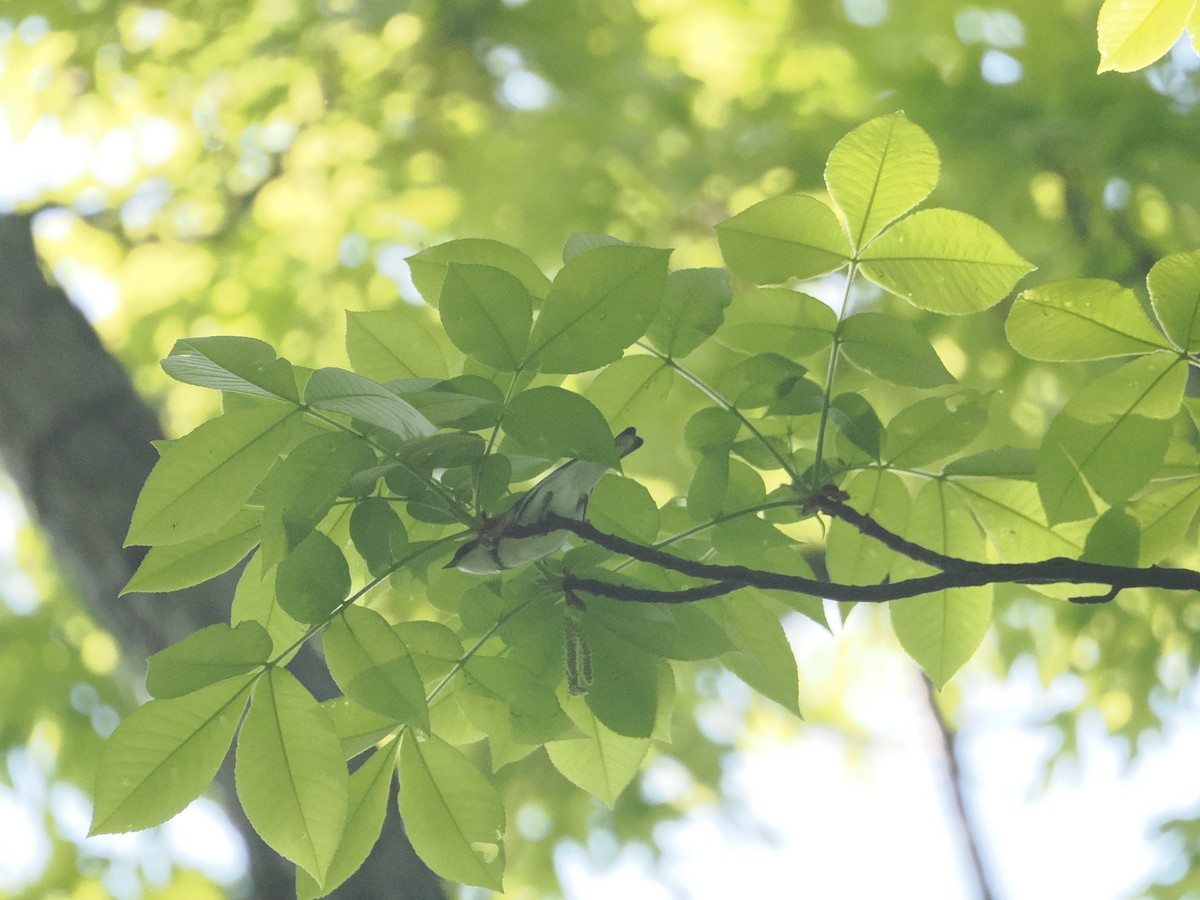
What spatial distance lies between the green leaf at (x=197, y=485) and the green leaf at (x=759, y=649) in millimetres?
381

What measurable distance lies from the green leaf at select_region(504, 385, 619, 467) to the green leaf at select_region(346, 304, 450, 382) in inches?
6.5

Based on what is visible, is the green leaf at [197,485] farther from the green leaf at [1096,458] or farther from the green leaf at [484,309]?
the green leaf at [1096,458]

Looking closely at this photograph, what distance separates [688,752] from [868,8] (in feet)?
7.93

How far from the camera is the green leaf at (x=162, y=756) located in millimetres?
681

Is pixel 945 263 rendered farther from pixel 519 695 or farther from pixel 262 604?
pixel 262 604

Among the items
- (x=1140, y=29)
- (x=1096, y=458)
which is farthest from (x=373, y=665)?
(x=1140, y=29)

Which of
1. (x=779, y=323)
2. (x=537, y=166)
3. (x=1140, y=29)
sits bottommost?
(x=537, y=166)

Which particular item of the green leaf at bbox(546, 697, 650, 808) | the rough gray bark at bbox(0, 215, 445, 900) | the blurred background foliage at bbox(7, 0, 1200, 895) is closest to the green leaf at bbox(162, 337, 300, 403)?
the green leaf at bbox(546, 697, 650, 808)

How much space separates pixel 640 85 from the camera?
304 centimetres

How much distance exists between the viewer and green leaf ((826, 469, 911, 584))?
0.83 metres

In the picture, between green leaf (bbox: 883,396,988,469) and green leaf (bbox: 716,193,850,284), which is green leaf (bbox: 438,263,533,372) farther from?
green leaf (bbox: 883,396,988,469)

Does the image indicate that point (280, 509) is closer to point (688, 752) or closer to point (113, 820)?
point (113, 820)

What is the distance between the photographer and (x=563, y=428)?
0.66m

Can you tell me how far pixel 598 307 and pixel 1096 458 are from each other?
1.14ft
